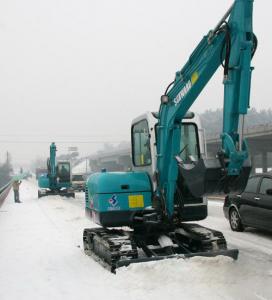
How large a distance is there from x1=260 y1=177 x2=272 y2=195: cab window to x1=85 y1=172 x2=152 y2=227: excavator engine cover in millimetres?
3577

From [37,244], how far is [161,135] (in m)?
4.62

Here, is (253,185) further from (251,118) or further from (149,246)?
(251,118)

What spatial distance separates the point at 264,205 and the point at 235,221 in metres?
1.60

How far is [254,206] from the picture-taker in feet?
35.6

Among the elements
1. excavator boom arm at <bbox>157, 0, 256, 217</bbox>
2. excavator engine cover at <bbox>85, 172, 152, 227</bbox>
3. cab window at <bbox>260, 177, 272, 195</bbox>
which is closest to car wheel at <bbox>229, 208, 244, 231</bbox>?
cab window at <bbox>260, 177, 272, 195</bbox>

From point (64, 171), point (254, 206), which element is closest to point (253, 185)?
point (254, 206)

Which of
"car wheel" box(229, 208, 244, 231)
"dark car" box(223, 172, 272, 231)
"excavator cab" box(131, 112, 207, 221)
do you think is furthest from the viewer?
"car wheel" box(229, 208, 244, 231)

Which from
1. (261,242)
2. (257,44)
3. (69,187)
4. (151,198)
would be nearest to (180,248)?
(151,198)

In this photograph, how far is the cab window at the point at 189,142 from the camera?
840cm

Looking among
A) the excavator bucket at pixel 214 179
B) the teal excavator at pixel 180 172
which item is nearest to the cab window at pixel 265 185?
the teal excavator at pixel 180 172

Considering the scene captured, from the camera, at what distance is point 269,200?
10.3 m

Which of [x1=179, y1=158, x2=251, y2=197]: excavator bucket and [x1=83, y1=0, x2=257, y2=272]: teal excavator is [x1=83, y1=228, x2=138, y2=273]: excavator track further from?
[x1=179, y1=158, x2=251, y2=197]: excavator bucket

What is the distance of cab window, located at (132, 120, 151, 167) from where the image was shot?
8.52 meters

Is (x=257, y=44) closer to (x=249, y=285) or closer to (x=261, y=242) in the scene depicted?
(x=249, y=285)
